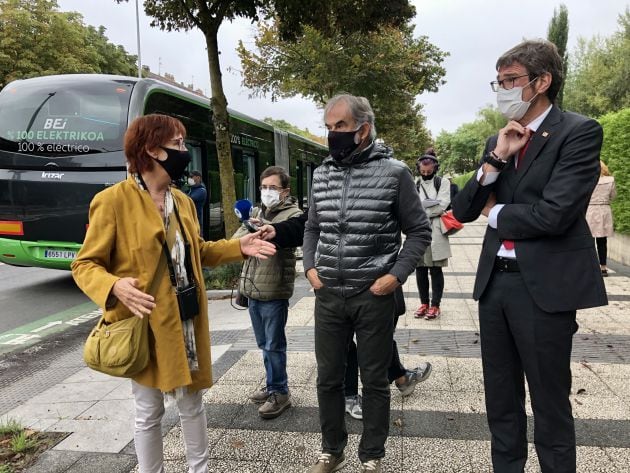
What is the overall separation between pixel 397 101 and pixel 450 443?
56.2 feet

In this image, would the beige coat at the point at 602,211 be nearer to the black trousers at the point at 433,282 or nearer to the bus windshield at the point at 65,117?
the black trousers at the point at 433,282

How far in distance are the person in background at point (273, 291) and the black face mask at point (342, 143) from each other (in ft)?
2.66

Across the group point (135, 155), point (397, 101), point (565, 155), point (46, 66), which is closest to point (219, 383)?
point (135, 155)

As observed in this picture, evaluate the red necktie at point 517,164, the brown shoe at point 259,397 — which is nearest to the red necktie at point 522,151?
the red necktie at point 517,164

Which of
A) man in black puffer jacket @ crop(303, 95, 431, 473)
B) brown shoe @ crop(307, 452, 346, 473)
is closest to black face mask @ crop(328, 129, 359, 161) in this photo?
man in black puffer jacket @ crop(303, 95, 431, 473)

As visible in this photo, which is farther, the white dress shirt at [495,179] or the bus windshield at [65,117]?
the bus windshield at [65,117]

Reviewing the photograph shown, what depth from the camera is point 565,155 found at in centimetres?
202

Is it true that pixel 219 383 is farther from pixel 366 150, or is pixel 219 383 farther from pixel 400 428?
pixel 366 150

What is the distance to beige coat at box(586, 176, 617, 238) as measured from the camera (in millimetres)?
7469

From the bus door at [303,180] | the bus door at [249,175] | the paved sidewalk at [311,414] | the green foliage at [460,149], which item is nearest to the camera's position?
the paved sidewalk at [311,414]

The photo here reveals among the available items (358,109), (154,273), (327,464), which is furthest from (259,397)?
(358,109)

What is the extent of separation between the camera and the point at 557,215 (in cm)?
197

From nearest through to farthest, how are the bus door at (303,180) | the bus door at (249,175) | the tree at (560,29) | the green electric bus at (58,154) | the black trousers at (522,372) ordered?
1. the black trousers at (522,372)
2. the green electric bus at (58,154)
3. the bus door at (249,175)
4. the bus door at (303,180)
5. the tree at (560,29)

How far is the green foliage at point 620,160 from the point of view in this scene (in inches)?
360
